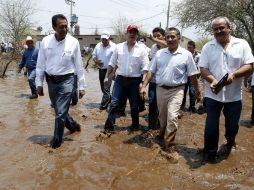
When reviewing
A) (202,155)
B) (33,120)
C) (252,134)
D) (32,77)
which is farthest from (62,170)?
(32,77)

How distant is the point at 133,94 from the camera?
7234mm

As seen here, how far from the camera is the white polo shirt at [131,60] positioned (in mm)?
7129

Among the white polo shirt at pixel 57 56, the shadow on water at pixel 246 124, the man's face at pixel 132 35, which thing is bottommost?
the shadow on water at pixel 246 124

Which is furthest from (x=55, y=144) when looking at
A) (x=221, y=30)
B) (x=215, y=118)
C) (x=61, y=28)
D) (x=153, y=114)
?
(x=221, y=30)

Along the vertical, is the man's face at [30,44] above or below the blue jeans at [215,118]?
above

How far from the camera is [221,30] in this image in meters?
5.32

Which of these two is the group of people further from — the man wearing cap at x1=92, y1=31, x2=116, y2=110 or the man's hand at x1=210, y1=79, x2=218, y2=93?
the man wearing cap at x1=92, y1=31, x2=116, y2=110

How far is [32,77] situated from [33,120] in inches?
130

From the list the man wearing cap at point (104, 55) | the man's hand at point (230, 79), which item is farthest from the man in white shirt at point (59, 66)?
the man wearing cap at point (104, 55)

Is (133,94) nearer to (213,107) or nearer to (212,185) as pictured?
(213,107)

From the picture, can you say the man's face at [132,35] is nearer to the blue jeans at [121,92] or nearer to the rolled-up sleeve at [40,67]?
the blue jeans at [121,92]

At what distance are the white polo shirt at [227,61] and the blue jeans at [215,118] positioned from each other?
102 millimetres

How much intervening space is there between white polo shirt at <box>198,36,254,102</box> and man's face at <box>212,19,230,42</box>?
0.12 meters

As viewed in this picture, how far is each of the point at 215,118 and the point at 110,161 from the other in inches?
64.1
